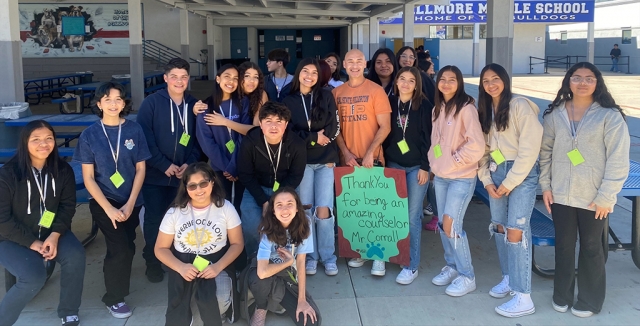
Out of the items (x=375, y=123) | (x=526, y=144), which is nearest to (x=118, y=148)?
(x=375, y=123)

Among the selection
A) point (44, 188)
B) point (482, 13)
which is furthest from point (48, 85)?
point (482, 13)

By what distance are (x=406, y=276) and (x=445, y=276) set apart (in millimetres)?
291

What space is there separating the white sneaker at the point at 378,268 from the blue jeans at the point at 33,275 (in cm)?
212

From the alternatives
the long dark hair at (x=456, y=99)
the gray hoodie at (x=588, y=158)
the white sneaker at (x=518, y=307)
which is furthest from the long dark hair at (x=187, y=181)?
the gray hoodie at (x=588, y=158)

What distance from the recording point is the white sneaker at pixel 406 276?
4.18m

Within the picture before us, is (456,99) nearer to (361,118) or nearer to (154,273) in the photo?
(361,118)

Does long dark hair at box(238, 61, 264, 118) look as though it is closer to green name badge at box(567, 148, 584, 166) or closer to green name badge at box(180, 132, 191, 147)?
green name badge at box(180, 132, 191, 147)

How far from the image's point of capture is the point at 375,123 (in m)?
4.30

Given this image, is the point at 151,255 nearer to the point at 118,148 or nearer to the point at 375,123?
the point at 118,148

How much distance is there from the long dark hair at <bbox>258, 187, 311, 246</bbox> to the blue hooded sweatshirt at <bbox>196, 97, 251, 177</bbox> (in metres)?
0.81

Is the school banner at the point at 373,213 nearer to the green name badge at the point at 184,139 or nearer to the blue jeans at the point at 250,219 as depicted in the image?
the blue jeans at the point at 250,219

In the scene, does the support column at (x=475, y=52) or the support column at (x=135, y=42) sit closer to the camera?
the support column at (x=135, y=42)

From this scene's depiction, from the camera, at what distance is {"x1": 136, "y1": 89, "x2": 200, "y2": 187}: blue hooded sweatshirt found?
4098mm

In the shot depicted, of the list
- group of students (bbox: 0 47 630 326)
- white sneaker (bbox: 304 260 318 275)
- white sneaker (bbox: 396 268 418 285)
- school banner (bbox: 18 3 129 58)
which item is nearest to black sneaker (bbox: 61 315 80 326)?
group of students (bbox: 0 47 630 326)
